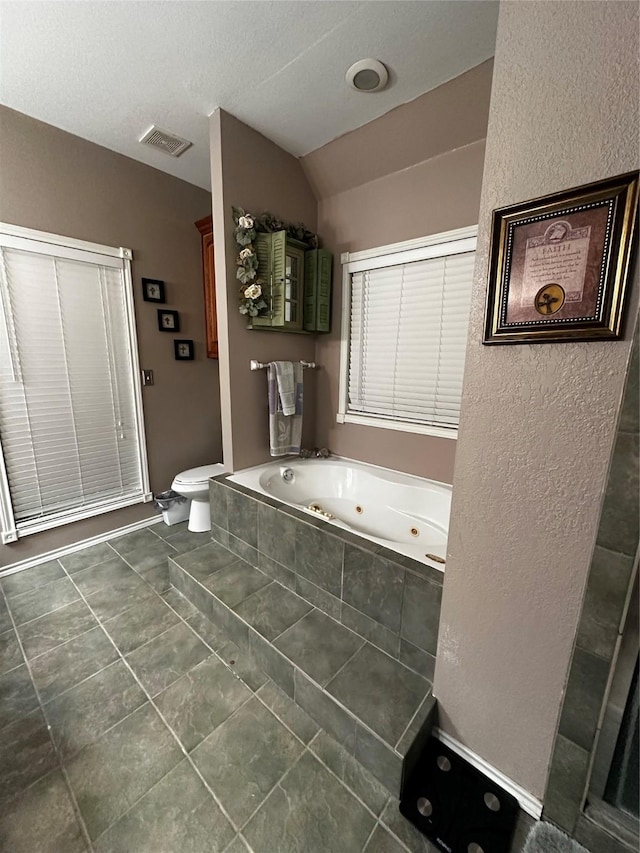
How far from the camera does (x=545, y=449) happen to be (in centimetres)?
86

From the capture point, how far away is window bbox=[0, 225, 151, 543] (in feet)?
6.62

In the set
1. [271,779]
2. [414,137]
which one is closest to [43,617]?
[271,779]

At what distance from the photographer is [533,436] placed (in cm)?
88

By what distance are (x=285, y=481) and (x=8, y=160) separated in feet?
8.17

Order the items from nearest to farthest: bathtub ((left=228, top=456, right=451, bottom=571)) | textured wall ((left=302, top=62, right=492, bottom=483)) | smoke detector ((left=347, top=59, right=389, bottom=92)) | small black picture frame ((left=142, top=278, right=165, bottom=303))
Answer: smoke detector ((left=347, top=59, right=389, bottom=92)), textured wall ((left=302, top=62, right=492, bottom=483)), bathtub ((left=228, top=456, right=451, bottom=571)), small black picture frame ((left=142, top=278, right=165, bottom=303))

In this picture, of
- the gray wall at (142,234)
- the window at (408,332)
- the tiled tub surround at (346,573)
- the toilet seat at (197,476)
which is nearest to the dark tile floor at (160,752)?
the tiled tub surround at (346,573)

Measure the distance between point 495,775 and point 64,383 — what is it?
9.53 ft

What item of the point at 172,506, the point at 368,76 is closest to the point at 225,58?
the point at 368,76

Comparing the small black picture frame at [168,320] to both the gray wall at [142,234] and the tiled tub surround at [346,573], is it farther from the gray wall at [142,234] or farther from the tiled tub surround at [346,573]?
the tiled tub surround at [346,573]

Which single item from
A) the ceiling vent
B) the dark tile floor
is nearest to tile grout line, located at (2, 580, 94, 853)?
the dark tile floor

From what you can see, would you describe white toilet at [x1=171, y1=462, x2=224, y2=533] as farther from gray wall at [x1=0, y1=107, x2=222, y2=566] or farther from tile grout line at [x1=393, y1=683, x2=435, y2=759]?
tile grout line at [x1=393, y1=683, x2=435, y2=759]

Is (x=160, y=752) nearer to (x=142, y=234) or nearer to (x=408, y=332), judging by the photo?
(x=408, y=332)

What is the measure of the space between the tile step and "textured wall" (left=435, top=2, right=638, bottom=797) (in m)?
0.21

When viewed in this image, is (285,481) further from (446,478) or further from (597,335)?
(597,335)
